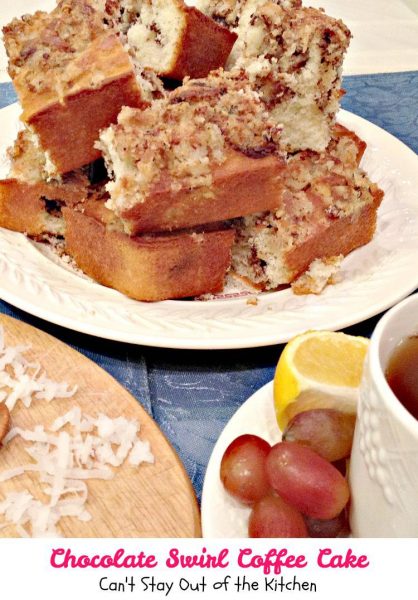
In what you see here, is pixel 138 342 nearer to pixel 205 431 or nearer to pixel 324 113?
pixel 205 431

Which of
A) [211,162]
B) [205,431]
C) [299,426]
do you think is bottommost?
[205,431]

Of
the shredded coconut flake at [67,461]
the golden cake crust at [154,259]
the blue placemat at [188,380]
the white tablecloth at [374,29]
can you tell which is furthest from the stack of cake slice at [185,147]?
the white tablecloth at [374,29]

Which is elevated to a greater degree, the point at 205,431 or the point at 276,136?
the point at 276,136

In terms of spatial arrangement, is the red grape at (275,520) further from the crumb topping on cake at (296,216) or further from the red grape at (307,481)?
the crumb topping on cake at (296,216)

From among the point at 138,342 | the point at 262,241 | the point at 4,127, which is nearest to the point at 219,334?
the point at 138,342

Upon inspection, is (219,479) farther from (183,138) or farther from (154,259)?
(183,138)

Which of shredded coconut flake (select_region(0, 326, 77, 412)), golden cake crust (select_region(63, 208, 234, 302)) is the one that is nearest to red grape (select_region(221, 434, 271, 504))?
shredded coconut flake (select_region(0, 326, 77, 412))
